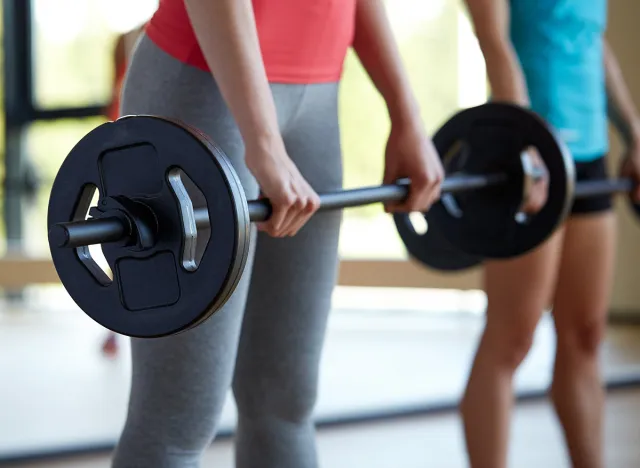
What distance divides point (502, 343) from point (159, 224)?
33.5 inches

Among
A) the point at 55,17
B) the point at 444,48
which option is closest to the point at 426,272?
the point at 444,48

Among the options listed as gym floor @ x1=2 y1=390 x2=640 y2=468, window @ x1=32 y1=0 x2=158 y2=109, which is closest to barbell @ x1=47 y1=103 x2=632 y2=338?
gym floor @ x1=2 y1=390 x2=640 y2=468

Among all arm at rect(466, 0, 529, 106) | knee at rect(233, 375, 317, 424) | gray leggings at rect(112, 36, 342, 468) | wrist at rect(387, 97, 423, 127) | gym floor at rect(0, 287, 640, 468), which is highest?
arm at rect(466, 0, 529, 106)

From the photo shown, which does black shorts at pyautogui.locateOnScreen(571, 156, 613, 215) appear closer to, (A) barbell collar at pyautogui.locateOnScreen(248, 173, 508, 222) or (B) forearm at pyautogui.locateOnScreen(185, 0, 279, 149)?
(A) barbell collar at pyautogui.locateOnScreen(248, 173, 508, 222)

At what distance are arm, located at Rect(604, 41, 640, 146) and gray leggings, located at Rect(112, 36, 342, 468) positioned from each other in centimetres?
92

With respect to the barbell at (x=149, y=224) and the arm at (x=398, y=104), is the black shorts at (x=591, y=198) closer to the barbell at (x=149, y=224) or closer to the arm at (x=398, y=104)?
the arm at (x=398, y=104)

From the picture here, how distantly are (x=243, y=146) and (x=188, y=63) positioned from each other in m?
0.12

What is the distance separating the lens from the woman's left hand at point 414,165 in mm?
1265

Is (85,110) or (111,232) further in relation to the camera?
(85,110)

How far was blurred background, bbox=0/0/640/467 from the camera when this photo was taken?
246 cm

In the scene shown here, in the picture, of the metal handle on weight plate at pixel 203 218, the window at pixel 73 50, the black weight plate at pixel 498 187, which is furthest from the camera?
the window at pixel 73 50

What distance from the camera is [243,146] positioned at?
1.10 m

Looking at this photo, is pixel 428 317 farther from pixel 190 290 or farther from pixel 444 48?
pixel 190 290

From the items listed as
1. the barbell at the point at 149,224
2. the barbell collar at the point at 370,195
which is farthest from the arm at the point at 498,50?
the barbell at the point at 149,224
